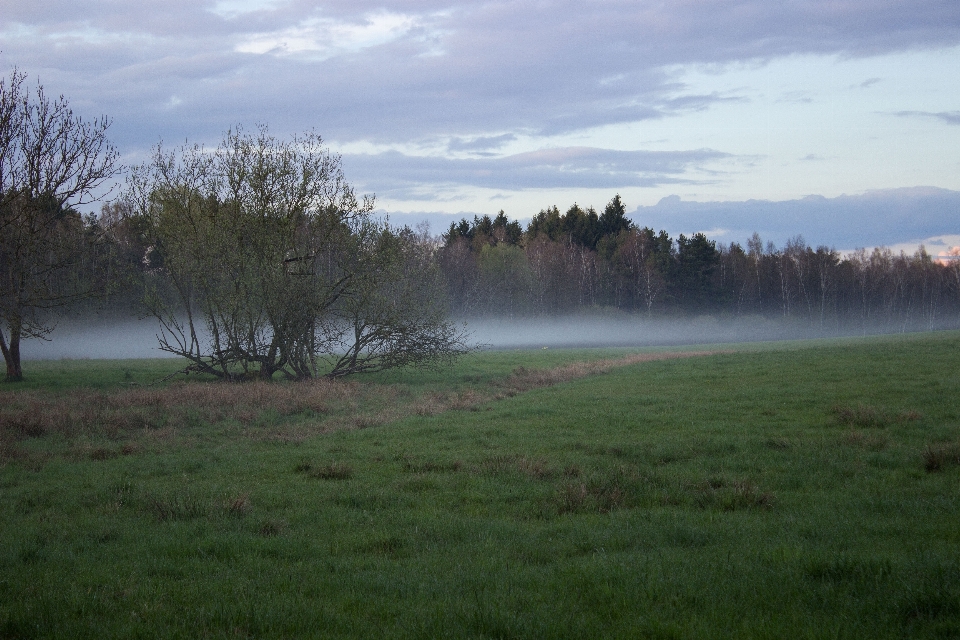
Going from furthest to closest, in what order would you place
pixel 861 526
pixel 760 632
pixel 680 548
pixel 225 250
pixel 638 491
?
1. pixel 225 250
2. pixel 638 491
3. pixel 861 526
4. pixel 680 548
5. pixel 760 632

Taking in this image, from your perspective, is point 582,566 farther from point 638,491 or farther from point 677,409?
point 677,409

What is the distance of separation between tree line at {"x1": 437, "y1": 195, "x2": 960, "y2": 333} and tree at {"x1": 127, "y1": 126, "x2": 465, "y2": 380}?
63.1 metres

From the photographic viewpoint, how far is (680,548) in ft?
25.1

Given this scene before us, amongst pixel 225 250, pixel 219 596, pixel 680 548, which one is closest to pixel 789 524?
pixel 680 548

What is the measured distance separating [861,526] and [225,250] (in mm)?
27537

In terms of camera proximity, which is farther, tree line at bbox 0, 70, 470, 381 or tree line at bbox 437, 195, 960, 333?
tree line at bbox 437, 195, 960, 333

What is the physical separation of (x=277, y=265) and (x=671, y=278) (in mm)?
82912

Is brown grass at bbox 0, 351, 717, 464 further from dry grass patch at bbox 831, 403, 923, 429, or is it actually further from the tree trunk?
dry grass patch at bbox 831, 403, 923, 429

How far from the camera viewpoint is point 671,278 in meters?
103

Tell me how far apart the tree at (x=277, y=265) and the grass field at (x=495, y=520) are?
32.6 ft

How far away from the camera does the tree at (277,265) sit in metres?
29.8

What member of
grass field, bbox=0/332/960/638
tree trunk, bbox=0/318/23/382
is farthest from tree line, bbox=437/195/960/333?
grass field, bbox=0/332/960/638

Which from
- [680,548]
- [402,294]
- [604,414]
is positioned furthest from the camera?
[402,294]

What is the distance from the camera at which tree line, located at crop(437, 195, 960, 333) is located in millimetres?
98250
